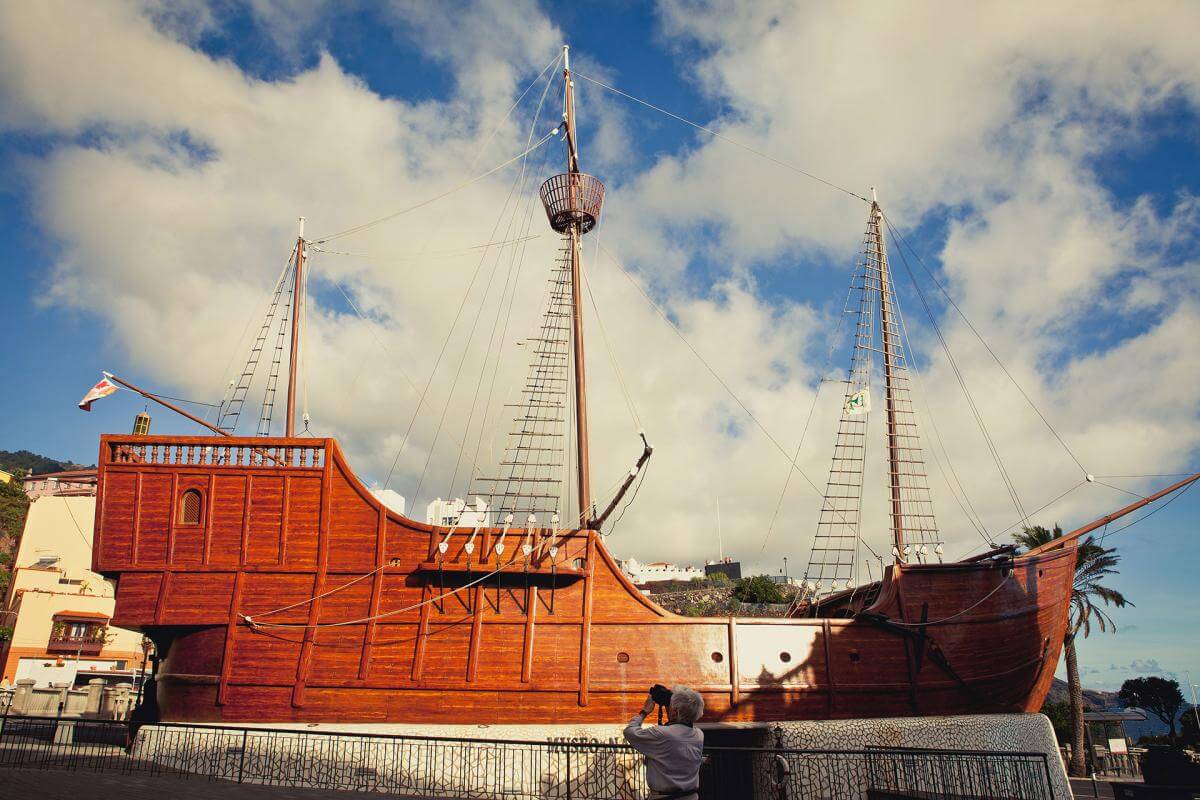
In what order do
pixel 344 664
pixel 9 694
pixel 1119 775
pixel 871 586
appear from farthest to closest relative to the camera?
pixel 1119 775, pixel 9 694, pixel 871 586, pixel 344 664

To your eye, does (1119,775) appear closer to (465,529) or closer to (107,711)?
(465,529)

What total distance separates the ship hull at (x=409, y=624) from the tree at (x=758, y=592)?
121 ft

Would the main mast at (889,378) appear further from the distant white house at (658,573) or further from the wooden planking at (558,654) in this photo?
the distant white house at (658,573)

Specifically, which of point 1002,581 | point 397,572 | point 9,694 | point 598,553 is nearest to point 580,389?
point 598,553

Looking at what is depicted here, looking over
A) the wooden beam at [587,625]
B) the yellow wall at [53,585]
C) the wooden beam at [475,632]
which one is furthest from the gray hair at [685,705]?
the yellow wall at [53,585]

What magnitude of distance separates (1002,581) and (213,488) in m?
14.5

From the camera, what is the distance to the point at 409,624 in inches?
488

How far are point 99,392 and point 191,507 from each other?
471cm

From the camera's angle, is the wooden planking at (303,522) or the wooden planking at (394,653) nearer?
the wooden planking at (394,653)

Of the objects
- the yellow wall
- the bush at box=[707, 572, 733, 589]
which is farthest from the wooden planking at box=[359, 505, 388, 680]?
the bush at box=[707, 572, 733, 589]

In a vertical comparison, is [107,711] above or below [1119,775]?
above

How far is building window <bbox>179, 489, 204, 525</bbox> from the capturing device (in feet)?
42.2

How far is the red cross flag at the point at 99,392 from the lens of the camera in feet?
50.6

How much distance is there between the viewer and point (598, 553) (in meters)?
13.2
